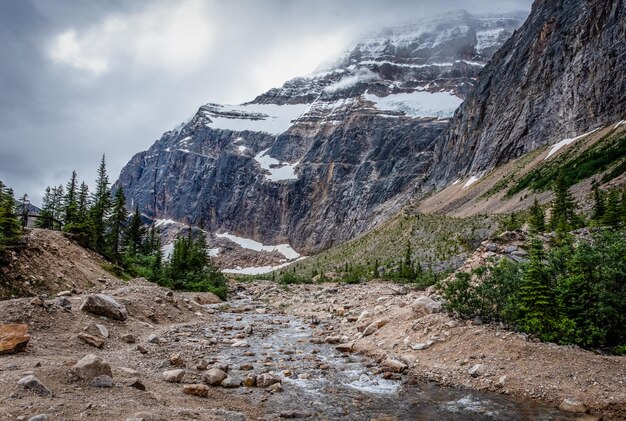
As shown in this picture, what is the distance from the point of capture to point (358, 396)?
9391mm

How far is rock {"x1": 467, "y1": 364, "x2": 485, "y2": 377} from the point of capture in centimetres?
1005

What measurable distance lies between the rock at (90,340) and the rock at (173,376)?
12.0 feet

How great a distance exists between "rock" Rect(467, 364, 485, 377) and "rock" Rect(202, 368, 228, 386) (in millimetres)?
6552

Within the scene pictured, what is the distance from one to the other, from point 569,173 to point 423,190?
79394 millimetres

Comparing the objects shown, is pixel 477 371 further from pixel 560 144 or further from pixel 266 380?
pixel 560 144

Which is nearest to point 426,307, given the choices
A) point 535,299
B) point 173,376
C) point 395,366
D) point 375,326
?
point 375,326

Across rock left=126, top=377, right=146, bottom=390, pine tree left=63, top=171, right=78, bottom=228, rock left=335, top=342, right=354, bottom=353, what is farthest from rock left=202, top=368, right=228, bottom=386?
pine tree left=63, top=171, right=78, bottom=228

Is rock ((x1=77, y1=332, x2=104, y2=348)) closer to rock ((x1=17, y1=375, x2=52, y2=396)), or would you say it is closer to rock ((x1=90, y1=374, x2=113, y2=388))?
rock ((x1=90, y1=374, x2=113, y2=388))

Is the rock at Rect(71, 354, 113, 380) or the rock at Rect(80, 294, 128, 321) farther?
the rock at Rect(80, 294, 128, 321)

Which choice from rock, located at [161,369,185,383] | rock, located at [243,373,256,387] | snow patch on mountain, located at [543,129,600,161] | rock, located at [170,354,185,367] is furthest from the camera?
snow patch on mountain, located at [543,129,600,161]

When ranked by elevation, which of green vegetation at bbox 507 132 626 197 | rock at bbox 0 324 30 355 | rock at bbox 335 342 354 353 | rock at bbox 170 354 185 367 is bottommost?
rock at bbox 335 342 354 353

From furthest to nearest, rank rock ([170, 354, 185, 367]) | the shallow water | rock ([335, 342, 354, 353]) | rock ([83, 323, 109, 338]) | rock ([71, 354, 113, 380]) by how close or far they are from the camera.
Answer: rock ([335, 342, 354, 353]), rock ([83, 323, 109, 338]), rock ([170, 354, 185, 367]), the shallow water, rock ([71, 354, 113, 380])

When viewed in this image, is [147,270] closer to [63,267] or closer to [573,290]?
[63,267]

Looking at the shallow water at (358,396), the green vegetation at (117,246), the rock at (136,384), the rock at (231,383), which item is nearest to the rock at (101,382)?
the rock at (136,384)
